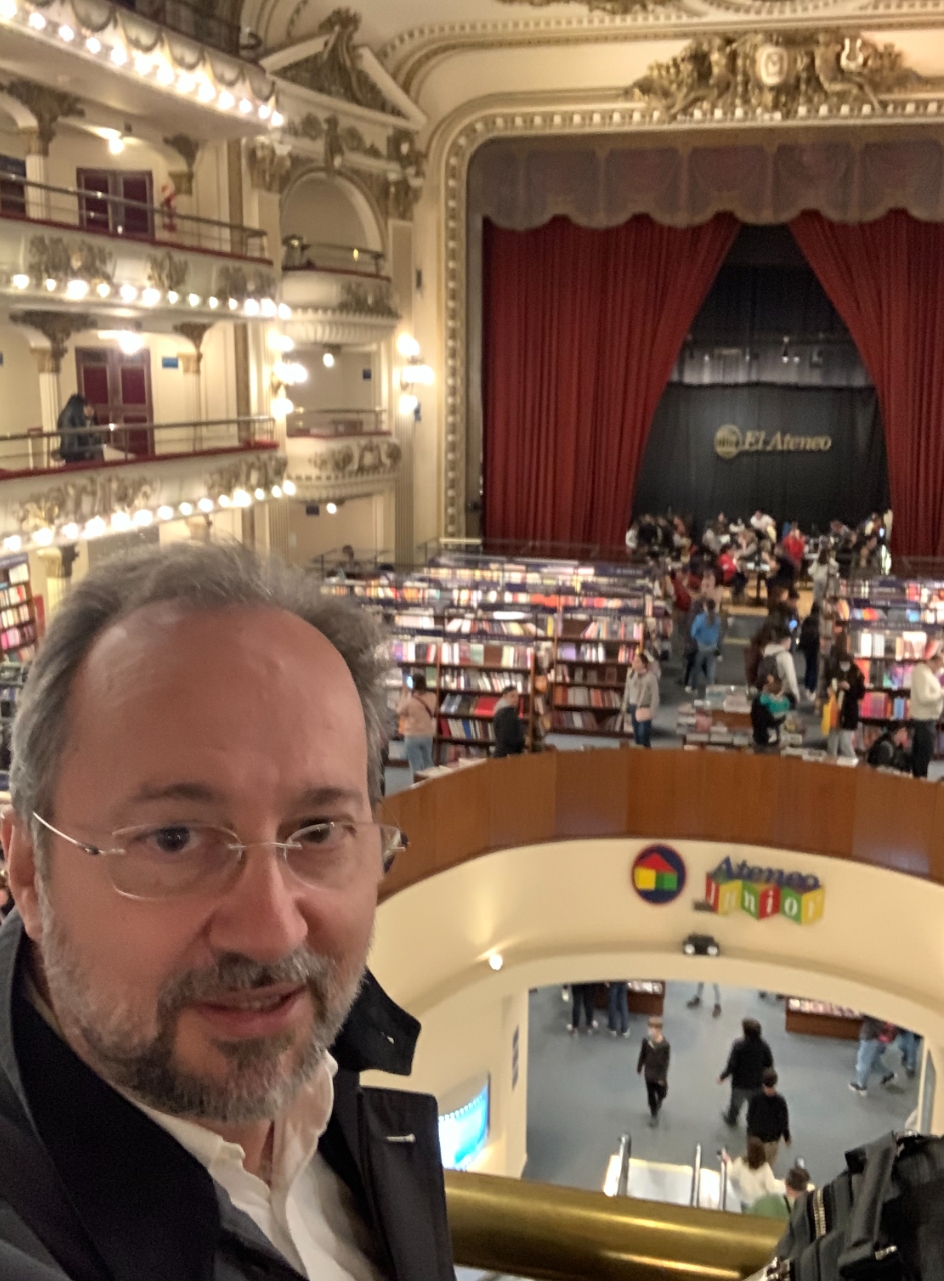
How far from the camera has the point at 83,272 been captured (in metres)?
10.4

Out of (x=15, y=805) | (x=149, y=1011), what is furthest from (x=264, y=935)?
(x=15, y=805)

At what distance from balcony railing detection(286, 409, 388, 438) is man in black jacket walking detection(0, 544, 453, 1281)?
1549 centimetres

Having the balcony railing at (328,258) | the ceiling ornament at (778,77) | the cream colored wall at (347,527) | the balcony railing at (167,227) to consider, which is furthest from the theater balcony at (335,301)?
the ceiling ornament at (778,77)

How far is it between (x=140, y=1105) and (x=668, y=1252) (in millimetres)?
536

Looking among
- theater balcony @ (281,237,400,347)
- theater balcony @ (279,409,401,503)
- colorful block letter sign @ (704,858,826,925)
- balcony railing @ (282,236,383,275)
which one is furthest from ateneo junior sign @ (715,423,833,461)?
colorful block letter sign @ (704,858,826,925)

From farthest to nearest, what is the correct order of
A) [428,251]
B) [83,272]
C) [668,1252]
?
[428,251], [83,272], [668,1252]

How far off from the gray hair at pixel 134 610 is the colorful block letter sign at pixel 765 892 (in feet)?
26.3

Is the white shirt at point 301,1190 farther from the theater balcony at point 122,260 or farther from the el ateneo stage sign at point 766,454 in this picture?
the el ateneo stage sign at point 766,454

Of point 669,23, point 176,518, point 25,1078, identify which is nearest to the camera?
point 25,1078

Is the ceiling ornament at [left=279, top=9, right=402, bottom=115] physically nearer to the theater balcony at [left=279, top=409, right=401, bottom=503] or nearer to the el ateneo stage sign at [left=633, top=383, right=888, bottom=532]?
the theater balcony at [left=279, top=409, right=401, bottom=503]

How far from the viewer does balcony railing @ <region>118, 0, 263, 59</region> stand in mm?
12094

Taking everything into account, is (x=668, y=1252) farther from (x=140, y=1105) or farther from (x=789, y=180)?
(x=789, y=180)

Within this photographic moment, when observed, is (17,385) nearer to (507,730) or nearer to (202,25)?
(202,25)

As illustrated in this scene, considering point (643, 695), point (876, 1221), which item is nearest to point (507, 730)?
point (643, 695)
